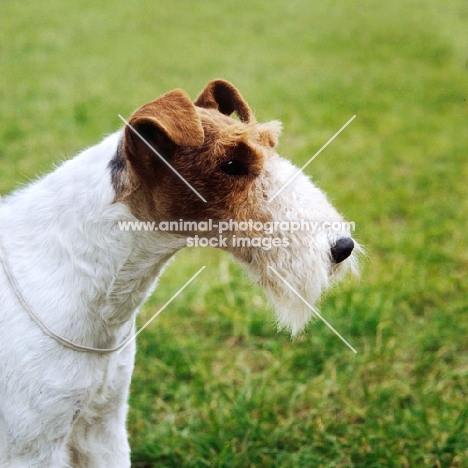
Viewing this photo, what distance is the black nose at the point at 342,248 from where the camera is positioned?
7.46 feet

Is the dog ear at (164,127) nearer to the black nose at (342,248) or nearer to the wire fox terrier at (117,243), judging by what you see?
the wire fox terrier at (117,243)

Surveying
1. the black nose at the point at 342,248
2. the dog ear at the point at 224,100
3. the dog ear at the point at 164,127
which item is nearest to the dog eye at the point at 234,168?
the dog ear at the point at 164,127

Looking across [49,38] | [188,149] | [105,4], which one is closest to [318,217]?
[188,149]

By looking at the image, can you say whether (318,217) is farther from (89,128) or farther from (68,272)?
(89,128)

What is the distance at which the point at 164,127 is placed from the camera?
2104mm

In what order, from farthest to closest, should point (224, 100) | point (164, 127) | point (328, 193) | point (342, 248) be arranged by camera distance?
point (328, 193)
point (224, 100)
point (342, 248)
point (164, 127)

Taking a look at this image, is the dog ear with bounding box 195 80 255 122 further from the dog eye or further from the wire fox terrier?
the dog eye

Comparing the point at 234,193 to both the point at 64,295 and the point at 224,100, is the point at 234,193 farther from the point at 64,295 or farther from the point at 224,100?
the point at 64,295

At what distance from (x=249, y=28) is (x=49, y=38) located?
4108 mm

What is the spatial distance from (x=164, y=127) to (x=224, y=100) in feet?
1.94

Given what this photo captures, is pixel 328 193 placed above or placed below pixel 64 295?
below

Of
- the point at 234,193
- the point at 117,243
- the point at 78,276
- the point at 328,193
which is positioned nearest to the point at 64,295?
the point at 78,276

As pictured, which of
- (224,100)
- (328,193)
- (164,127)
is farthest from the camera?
(328,193)

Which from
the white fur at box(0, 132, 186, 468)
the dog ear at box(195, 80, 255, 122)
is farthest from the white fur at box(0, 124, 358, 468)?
the dog ear at box(195, 80, 255, 122)
